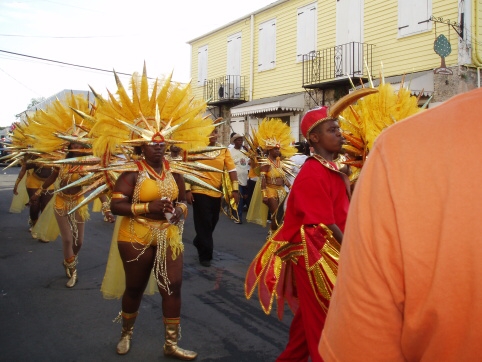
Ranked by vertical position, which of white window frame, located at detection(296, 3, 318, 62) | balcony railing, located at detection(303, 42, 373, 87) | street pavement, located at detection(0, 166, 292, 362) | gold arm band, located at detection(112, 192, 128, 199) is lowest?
street pavement, located at detection(0, 166, 292, 362)

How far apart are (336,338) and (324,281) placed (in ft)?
6.31

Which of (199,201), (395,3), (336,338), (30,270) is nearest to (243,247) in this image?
(199,201)

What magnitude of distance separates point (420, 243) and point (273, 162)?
28.8 ft

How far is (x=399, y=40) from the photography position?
47.1 ft

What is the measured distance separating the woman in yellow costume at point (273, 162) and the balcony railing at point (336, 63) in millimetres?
5258

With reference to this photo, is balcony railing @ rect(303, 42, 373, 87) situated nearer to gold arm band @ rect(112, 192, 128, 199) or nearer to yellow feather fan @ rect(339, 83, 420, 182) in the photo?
yellow feather fan @ rect(339, 83, 420, 182)

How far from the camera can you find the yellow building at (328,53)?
41.4 feet

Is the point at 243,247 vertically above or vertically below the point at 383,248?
below

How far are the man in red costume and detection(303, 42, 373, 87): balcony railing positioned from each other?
1150cm

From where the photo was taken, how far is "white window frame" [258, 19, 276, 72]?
64.7 feet

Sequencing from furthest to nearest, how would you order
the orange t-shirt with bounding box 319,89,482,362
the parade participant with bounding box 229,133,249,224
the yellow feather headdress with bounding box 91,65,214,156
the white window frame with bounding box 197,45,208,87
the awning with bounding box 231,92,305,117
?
the white window frame with bounding box 197,45,208,87
the awning with bounding box 231,92,305,117
the parade participant with bounding box 229,133,249,224
the yellow feather headdress with bounding box 91,65,214,156
the orange t-shirt with bounding box 319,89,482,362

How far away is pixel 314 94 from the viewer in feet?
57.0

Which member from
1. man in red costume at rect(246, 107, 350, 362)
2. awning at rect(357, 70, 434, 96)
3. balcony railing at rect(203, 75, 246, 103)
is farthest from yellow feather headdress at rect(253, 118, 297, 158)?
balcony railing at rect(203, 75, 246, 103)

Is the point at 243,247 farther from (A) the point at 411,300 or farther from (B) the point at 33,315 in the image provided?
(A) the point at 411,300
